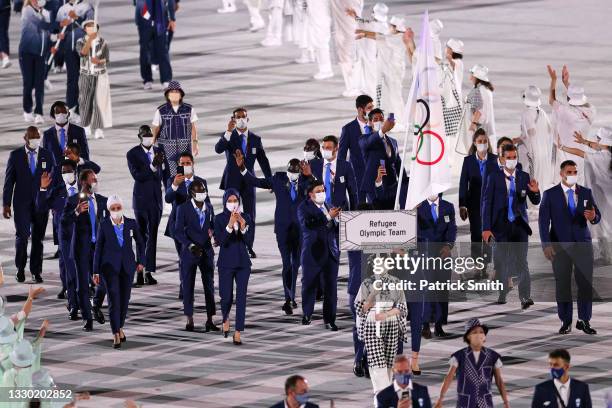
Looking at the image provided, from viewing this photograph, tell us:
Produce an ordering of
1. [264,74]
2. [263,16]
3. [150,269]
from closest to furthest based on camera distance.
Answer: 1. [150,269]
2. [264,74]
3. [263,16]

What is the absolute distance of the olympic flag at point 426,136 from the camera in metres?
21.7

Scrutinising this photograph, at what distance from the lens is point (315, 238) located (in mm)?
22141

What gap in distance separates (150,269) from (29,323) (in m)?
2.10

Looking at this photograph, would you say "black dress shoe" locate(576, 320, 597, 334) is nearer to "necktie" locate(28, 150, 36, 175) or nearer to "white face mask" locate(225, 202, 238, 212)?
"white face mask" locate(225, 202, 238, 212)

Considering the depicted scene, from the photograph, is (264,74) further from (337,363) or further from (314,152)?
(337,363)

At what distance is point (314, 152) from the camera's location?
77.0 feet

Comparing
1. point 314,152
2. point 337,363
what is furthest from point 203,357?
point 314,152

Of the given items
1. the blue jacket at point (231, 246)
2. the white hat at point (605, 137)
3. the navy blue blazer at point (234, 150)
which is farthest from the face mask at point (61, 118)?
the white hat at point (605, 137)

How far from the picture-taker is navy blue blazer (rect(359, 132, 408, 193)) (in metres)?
24.3

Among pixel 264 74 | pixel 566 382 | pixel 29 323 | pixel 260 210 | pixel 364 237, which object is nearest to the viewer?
pixel 566 382

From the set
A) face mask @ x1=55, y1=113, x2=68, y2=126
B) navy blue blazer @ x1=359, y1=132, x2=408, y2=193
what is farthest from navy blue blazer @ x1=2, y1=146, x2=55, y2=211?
navy blue blazer @ x1=359, y1=132, x2=408, y2=193

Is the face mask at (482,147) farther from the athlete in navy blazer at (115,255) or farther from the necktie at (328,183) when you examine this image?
the athlete in navy blazer at (115,255)

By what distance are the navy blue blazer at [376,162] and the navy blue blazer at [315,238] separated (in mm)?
2214

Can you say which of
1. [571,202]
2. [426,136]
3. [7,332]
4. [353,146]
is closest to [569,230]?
[571,202]
